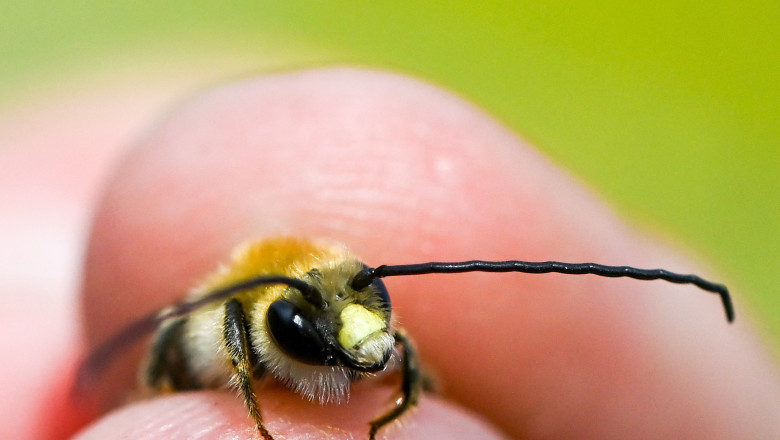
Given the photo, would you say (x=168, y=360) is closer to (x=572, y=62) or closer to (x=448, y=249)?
(x=448, y=249)

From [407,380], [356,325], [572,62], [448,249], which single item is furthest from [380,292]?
[572,62]

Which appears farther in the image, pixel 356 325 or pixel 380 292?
pixel 380 292

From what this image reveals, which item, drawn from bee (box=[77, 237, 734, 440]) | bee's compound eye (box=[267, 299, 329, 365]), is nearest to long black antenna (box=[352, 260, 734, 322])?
bee (box=[77, 237, 734, 440])

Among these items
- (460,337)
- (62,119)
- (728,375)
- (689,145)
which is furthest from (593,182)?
(62,119)

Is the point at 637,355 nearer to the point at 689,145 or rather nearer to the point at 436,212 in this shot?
the point at 436,212

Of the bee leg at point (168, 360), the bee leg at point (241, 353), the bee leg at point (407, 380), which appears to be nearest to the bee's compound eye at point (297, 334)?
the bee leg at point (241, 353)
